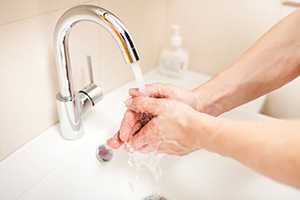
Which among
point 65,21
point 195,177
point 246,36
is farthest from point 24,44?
point 246,36

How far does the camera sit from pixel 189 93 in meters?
0.63

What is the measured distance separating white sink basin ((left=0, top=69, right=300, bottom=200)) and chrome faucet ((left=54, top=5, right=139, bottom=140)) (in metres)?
0.05

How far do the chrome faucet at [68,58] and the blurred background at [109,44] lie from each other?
2.3 inches

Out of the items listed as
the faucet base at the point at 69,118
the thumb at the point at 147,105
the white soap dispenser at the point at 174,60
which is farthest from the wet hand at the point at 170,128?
the white soap dispenser at the point at 174,60

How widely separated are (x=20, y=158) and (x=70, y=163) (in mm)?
91

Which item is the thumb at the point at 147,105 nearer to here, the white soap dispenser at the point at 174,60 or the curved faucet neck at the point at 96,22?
the curved faucet neck at the point at 96,22

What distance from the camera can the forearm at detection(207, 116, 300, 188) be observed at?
14.6 inches

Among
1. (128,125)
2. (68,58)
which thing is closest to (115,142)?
(128,125)

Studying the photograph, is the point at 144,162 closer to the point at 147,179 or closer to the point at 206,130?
the point at 147,179

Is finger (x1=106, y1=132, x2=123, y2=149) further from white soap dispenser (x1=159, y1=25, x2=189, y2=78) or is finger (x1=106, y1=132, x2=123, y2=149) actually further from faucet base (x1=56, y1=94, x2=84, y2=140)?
white soap dispenser (x1=159, y1=25, x2=189, y2=78)

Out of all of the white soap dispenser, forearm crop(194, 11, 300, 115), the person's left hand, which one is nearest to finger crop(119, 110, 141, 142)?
the person's left hand

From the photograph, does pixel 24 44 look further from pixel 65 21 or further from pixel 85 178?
pixel 85 178

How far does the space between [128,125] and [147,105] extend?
66 millimetres

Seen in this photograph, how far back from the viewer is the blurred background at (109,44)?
0.53 m
